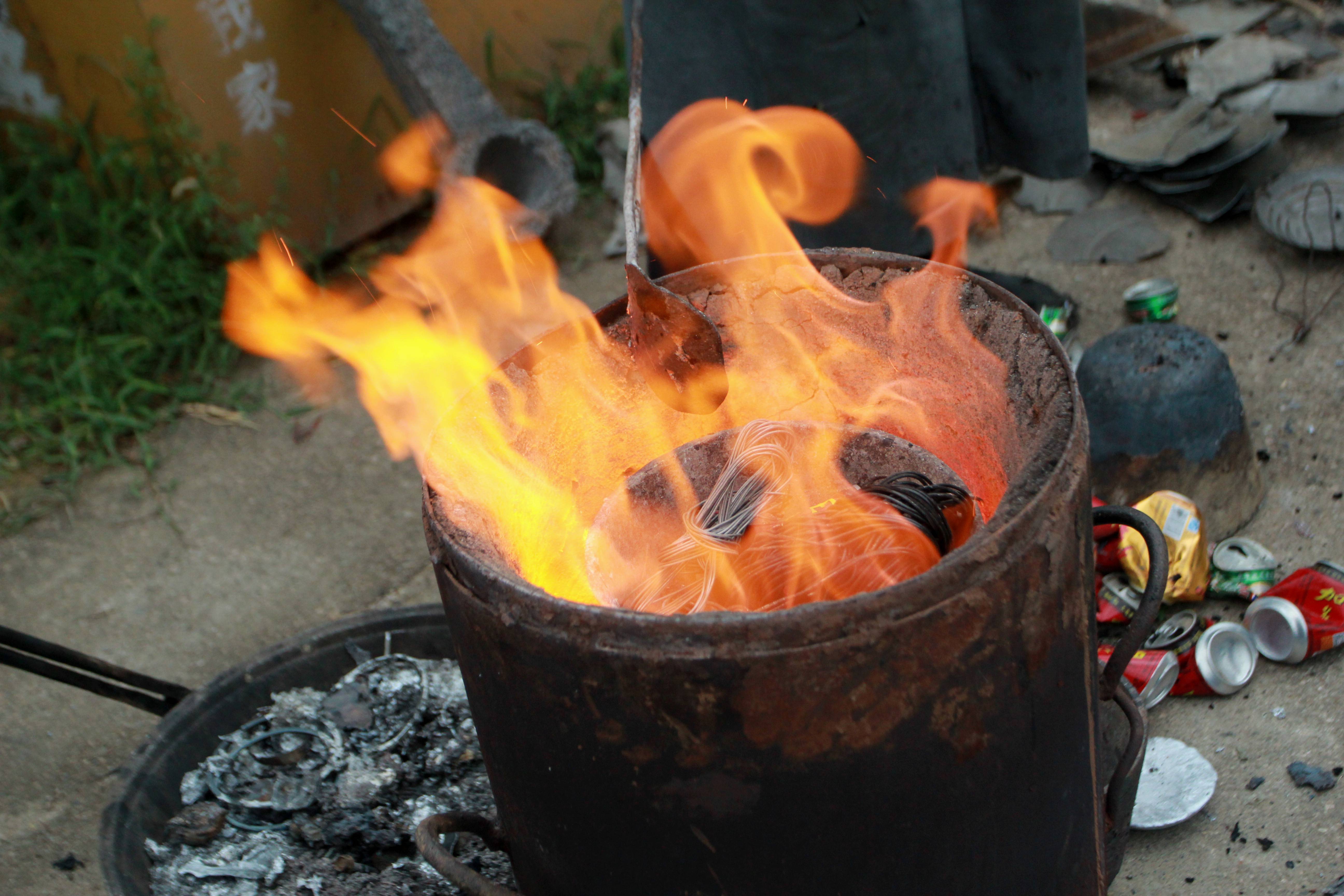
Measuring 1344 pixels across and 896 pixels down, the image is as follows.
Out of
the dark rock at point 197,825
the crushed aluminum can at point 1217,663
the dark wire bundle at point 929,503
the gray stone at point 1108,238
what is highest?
the dark wire bundle at point 929,503

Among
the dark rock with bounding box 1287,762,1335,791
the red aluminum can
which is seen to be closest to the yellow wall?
the red aluminum can

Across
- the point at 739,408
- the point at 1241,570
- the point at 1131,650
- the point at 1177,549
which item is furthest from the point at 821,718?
the point at 1241,570

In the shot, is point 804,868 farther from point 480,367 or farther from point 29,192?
point 29,192

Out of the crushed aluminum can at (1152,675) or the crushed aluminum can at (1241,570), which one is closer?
the crushed aluminum can at (1152,675)

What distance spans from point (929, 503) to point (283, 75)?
147 inches

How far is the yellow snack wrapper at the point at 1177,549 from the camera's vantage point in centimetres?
270

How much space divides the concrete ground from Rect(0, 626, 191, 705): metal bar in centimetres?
43

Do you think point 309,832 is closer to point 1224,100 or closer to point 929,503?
point 929,503

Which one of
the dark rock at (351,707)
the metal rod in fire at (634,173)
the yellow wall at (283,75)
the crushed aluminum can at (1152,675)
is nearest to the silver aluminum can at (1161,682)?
the crushed aluminum can at (1152,675)

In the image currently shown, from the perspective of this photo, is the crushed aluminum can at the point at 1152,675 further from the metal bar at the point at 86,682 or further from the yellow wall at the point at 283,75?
the yellow wall at the point at 283,75

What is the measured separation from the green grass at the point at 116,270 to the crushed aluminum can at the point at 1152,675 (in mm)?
3321

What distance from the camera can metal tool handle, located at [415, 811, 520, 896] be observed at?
1.54 m

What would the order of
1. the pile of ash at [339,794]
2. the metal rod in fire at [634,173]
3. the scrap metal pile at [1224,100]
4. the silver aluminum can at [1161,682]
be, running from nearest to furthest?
the metal rod in fire at [634,173] → the pile of ash at [339,794] → the silver aluminum can at [1161,682] → the scrap metal pile at [1224,100]

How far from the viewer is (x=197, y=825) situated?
6.99 ft
